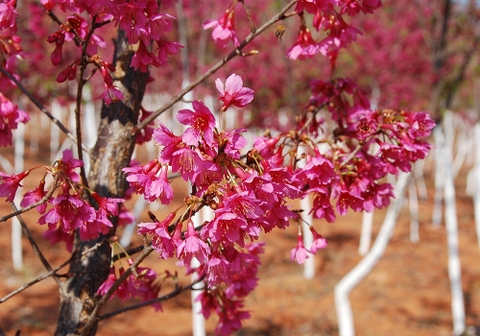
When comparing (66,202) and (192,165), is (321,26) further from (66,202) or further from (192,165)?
(66,202)

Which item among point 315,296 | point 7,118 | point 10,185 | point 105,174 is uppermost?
point 7,118

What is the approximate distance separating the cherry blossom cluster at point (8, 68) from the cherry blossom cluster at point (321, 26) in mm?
719

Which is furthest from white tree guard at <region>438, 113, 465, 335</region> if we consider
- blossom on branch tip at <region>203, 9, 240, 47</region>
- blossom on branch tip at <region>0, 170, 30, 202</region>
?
blossom on branch tip at <region>0, 170, 30, 202</region>

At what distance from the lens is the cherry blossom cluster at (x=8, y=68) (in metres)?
1.42

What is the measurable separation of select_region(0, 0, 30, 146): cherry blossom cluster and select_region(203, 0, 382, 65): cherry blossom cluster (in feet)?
2.36

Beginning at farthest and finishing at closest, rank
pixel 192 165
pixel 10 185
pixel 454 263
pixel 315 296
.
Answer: pixel 315 296 < pixel 454 263 < pixel 10 185 < pixel 192 165

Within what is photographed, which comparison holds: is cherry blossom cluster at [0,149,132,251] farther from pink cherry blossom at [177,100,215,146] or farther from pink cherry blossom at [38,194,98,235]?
pink cherry blossom at [177,100,215,146]

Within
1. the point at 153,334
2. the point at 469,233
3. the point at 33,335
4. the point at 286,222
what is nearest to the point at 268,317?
the point at 153,334

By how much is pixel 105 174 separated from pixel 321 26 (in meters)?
1.02

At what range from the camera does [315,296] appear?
8625 mm

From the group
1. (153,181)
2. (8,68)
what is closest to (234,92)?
(153,181)

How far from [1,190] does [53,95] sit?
5.35 m

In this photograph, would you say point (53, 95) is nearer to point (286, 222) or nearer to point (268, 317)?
point (268, 317)

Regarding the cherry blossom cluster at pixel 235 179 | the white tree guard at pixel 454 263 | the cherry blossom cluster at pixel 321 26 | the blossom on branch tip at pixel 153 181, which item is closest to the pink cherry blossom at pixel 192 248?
the cherry blossom cluster at pixel 235 179
